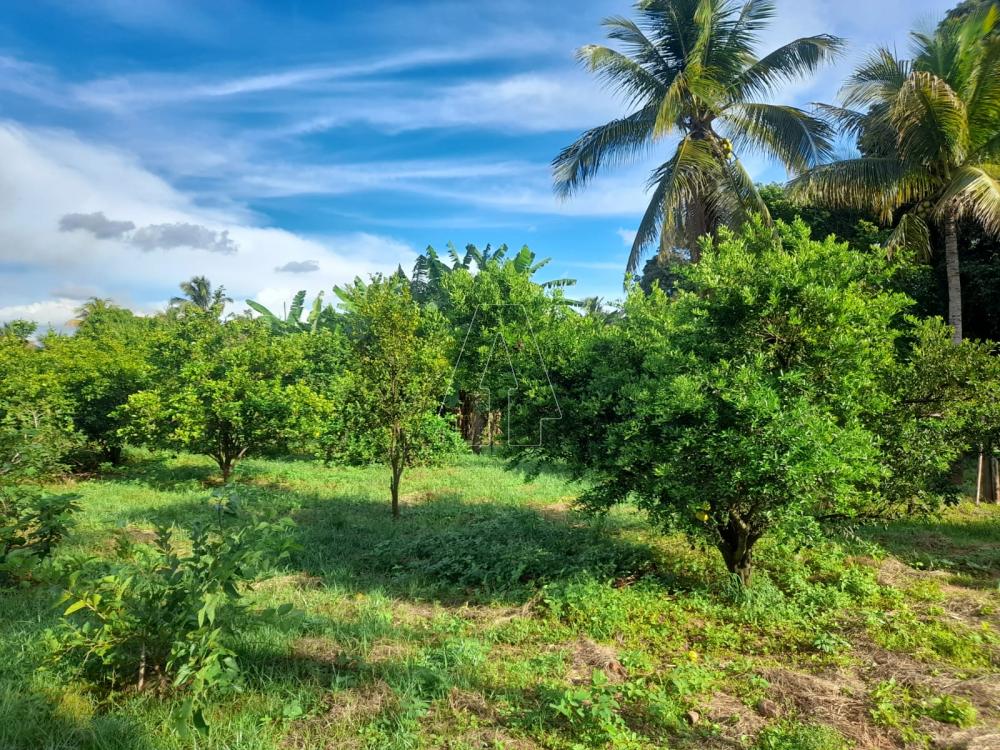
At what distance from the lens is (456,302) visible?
16469 mm

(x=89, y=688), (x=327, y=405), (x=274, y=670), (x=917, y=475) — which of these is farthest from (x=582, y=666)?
(x=327, y=405)

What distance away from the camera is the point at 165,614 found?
3.52 m

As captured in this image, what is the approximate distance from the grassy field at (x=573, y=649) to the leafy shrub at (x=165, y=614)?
17 centimetres

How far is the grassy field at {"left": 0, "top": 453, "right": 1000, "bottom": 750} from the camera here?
3.41 m

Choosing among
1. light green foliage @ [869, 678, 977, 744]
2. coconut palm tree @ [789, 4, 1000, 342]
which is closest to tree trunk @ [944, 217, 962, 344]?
coconut palm tree @ [789, 4, 1000, 342]

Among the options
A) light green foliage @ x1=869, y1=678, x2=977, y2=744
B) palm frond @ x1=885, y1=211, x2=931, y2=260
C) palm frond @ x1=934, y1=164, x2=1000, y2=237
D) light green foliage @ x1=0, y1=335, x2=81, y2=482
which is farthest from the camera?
palm frond @ x1=885, y1=211, x2=931, y2=260

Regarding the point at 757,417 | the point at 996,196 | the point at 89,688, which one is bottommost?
the point at 89,688

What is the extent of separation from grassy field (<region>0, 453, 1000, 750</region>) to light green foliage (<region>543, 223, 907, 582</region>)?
87 cm

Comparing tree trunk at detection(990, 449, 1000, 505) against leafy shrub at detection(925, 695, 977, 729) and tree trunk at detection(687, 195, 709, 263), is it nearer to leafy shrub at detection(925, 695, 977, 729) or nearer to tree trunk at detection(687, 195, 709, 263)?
tree trunk at detection(687, 195, 709, 263)

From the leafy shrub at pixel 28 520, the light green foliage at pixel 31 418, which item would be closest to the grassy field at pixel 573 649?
the leafy shrub at pixel 28 520

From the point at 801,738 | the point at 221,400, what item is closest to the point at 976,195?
the point at 801,738

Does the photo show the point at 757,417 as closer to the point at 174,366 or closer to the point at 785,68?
the point at 785,68

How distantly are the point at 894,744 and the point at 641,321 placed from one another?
162 inches

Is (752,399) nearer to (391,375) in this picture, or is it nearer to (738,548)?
(738,548)
